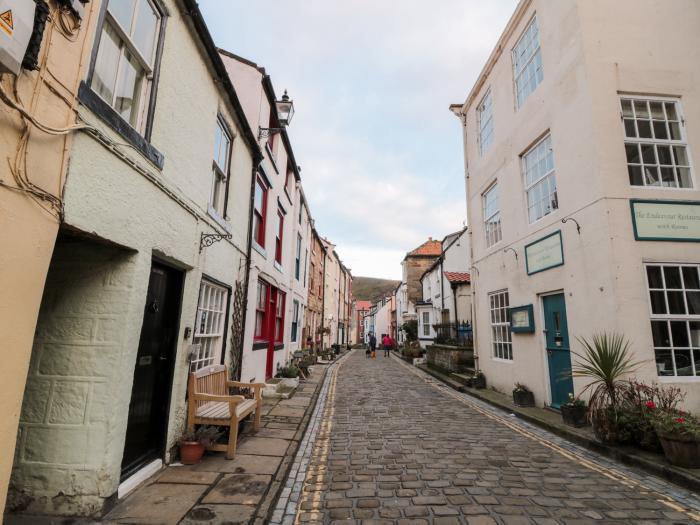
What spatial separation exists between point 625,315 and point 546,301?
2255mm

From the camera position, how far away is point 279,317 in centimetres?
1291

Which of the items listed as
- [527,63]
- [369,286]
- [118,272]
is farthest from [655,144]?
[369,286]

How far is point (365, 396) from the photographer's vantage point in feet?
33.5

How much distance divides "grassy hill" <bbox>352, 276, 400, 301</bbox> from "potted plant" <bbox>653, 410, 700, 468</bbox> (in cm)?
12449

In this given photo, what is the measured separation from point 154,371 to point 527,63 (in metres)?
10.9

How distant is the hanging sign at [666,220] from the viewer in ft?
21.7

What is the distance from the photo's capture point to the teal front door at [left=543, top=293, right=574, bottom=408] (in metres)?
7.72

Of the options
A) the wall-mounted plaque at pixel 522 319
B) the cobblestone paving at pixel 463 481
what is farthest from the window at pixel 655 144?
the cobblestone paving at pixel 463 481

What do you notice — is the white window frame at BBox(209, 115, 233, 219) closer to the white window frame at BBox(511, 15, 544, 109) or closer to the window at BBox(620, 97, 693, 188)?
the white window frame at BBox(511, 15, 544, 109)

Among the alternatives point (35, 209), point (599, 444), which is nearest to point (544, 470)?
point (599, 444)

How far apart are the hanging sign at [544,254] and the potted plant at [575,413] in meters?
2.75

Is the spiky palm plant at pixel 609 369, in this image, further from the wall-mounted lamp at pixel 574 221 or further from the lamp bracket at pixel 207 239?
the lamp bracket at pixel 207 239

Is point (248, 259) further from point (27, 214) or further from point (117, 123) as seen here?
point (27, 214)

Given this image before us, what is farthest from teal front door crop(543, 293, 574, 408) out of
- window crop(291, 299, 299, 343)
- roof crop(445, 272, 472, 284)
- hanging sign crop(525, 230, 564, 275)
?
window crop(291, 299, 299, 343)
